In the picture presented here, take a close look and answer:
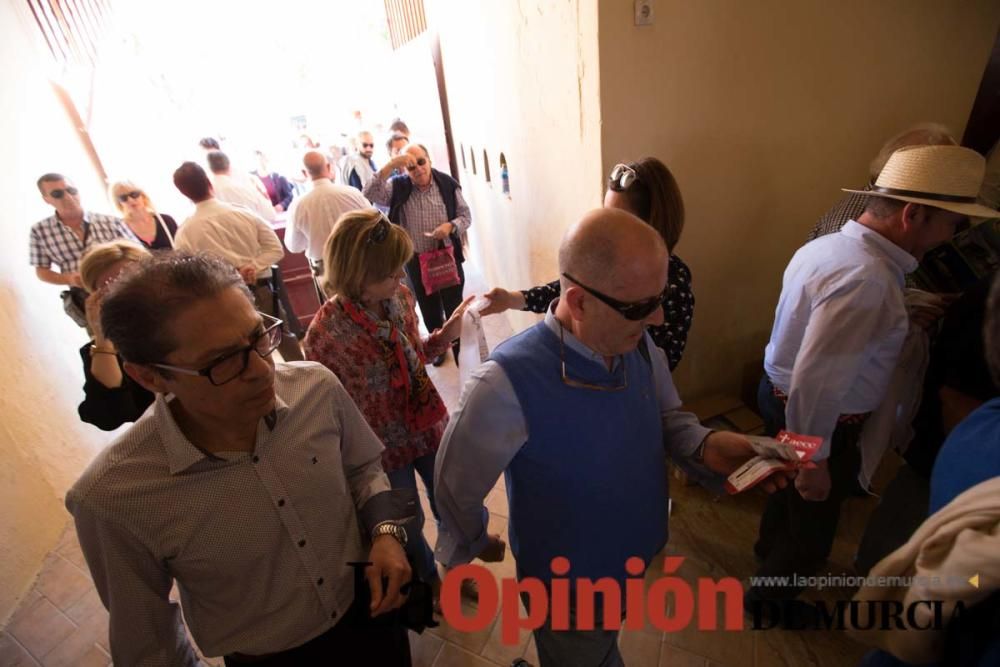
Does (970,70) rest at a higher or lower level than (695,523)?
higher

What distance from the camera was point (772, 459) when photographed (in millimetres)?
1218

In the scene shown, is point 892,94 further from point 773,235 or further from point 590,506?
point 590,506

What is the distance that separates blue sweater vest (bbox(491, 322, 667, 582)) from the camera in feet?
3.75

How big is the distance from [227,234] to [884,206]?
392 centimetres

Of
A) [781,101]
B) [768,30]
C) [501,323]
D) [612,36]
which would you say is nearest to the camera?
[612,36]

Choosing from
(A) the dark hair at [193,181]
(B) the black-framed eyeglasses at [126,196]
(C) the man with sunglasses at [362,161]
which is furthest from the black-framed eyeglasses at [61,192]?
(C) the man with sunglasses at [362,161]

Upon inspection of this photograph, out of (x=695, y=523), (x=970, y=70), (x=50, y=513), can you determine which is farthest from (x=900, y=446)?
(x=50, y=513)

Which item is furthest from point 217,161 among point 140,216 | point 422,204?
point 422,204

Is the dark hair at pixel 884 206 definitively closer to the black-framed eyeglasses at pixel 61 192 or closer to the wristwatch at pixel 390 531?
the wristwatch at pixel 390 531

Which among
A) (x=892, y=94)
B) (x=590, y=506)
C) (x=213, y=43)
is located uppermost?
(x=213, y=43)

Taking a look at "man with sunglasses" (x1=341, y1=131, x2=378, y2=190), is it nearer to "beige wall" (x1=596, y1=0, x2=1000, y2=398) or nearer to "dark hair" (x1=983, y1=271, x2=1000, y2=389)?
"beige wall" (x1=596, y1=0, x2=1000, y2=398)

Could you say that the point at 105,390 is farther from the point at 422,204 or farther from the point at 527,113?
the point at 527,113

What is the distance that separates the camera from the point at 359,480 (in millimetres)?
1346

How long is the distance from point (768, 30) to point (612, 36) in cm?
87
